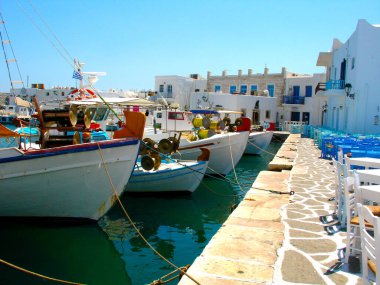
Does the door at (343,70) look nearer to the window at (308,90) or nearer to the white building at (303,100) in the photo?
the white building at (303,100)

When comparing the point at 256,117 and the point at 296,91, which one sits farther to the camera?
the point at 296,91

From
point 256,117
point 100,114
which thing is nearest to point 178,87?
point 256,117

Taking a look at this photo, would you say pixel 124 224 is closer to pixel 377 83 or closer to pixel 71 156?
pixel 71 156

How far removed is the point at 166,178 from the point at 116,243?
13.2ft

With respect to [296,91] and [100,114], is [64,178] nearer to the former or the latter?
[100,114]

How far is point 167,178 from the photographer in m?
12.3

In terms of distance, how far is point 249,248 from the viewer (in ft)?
18.2

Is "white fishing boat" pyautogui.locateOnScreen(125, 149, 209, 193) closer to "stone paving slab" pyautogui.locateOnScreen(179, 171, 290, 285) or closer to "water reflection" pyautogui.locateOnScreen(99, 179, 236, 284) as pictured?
"water reflection" pyautogui.locateOnScreen(99, 179, 236, 284)

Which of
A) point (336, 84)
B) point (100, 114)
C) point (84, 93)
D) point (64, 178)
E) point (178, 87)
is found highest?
point (178, 87)

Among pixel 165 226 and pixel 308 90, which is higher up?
pixel 308 90

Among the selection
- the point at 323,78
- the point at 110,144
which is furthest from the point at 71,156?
the point at 323,78

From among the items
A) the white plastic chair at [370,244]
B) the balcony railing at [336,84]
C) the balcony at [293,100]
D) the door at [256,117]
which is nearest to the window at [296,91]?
the balcony at [293,100]

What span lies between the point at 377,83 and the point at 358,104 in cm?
148

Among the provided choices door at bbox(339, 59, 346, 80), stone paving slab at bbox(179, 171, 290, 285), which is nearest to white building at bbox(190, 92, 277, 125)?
door at bbox(339, 59, 346, 80)
